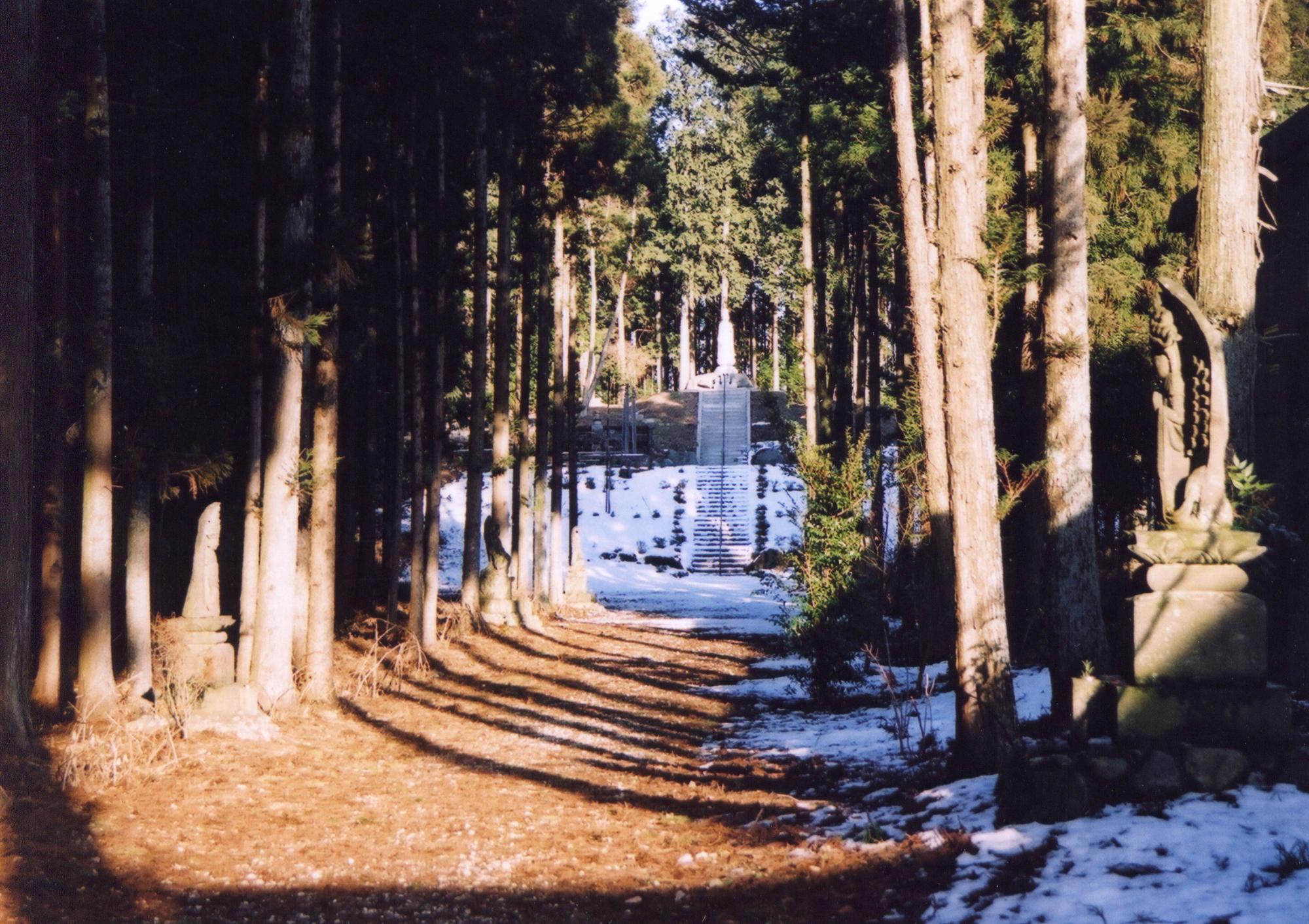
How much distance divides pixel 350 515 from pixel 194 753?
927cm

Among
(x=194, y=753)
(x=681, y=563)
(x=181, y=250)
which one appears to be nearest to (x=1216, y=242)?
(x=194, y=753)

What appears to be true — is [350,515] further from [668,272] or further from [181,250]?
[668,272]

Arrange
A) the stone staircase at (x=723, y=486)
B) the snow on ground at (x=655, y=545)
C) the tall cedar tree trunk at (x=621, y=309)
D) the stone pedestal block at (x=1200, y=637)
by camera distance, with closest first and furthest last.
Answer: the stone pedestal block at (x=1200, y=637)
the snow on ground at (x=655, y=545)
the stone staircase at (x=723, y=486)
the tall cedar tree trunk at (x=621, y=309)

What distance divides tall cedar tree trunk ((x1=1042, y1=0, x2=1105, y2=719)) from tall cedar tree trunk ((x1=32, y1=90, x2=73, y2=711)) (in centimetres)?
859

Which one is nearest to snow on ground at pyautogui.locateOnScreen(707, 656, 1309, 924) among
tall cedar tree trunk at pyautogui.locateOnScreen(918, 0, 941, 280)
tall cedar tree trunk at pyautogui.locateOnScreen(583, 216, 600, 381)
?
tall cedar tree trunk at pyautogui.locateOnScreen(918, 0, 941, 280)

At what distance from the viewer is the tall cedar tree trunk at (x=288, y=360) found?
11.3 metres

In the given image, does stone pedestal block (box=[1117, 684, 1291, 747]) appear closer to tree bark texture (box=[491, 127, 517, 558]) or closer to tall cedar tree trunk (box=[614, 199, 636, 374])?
tree bark texture (box=[491, 127, 517, 558])

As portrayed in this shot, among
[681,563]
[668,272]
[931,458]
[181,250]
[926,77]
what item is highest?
[668,272]

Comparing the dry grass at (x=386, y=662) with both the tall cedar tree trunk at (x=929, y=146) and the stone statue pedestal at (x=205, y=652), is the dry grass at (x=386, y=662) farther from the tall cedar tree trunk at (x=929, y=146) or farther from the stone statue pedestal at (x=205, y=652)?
the tall cedar tree trunk at (x=929, y=146)

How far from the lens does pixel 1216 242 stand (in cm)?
914

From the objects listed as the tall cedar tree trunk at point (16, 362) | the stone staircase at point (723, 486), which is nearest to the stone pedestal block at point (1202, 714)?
the tall cedar tree trunk at point (16, 362)

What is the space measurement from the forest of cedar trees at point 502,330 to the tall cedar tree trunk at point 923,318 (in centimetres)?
4

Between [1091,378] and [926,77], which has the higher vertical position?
[926,77]

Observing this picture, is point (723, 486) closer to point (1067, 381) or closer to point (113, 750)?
point (1067, 381)
